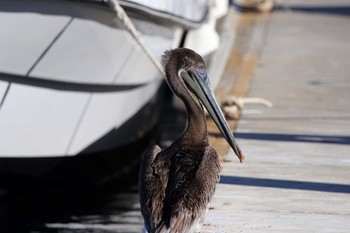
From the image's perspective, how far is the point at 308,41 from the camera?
14047mm

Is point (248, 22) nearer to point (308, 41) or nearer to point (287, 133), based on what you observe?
point (308, 41)

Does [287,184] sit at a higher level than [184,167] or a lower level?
lower

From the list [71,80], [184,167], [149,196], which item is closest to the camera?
[149,196]

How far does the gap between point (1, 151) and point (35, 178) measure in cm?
140

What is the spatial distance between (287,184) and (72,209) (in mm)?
2664

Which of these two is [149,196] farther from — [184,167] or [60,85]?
[60,85]

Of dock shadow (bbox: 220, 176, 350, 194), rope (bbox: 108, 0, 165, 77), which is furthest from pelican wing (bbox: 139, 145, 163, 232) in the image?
rope (bbox: 108, 0, 165, 77)

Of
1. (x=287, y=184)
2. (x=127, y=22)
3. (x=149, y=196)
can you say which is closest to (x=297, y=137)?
(x=287, y=184)

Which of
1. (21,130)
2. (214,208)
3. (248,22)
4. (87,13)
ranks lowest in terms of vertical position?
(248,22)

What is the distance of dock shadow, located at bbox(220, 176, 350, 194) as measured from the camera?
680 cm

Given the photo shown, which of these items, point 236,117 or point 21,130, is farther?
point 236,117

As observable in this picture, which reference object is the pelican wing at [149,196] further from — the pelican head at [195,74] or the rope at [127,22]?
the rope at [127,22]

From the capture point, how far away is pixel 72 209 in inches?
354

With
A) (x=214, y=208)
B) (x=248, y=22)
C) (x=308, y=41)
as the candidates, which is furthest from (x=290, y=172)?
(x=248, y=22)
